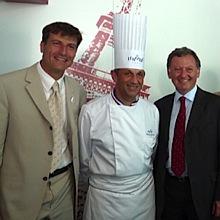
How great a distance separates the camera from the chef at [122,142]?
4.91 feet

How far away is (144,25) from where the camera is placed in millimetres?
1612

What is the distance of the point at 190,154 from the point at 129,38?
57cm

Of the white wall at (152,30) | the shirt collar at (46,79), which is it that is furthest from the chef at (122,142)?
the white wall at (152,30)

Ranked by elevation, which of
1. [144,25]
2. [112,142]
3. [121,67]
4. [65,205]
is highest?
[144,25]

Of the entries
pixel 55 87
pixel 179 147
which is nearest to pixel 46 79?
pixel 55 87

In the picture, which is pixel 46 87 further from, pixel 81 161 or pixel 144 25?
pixel 144 25

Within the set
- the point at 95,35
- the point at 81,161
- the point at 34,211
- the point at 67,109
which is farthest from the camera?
the point at 95,35

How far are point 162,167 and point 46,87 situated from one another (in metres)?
0.63

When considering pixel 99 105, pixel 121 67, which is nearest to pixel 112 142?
pixel 99 105

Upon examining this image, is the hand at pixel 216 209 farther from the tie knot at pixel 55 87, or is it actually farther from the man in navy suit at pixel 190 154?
the tie knot at pixel 55 87

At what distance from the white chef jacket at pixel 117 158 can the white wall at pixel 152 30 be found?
1.63ft

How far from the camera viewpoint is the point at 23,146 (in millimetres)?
1347

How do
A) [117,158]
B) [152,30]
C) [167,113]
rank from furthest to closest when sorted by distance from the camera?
[152,30]
[167,113]
[117,158]

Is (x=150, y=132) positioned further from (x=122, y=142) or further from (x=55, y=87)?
(x=55, y=87)
